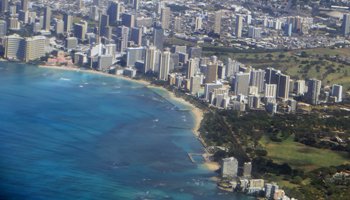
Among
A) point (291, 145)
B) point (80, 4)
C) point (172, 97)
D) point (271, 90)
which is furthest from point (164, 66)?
point (80, 4)

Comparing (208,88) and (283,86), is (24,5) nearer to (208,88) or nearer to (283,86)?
(208,88)

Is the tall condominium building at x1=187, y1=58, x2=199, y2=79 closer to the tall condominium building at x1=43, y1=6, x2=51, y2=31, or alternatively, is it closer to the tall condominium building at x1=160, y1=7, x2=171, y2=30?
the tall condominium building at x1=43, y1=6, x2=51, y2=31

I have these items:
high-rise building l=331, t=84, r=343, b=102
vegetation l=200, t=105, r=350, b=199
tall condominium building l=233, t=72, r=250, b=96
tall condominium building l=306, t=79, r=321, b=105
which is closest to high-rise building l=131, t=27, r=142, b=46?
tall condominium building l=233, t=72, r=250, b=96

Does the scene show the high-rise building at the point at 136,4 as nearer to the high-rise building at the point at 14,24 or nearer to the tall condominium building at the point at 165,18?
the tall condominium building at the point at 165,18

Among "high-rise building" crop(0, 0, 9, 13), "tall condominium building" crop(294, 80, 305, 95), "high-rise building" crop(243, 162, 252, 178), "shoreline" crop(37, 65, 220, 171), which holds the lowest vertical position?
"high-rise building" crop(243, 162, 252, 178)

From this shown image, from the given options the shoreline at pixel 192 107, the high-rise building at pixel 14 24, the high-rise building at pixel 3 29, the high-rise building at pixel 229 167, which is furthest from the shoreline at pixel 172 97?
the high-rise building at pixel 14 24

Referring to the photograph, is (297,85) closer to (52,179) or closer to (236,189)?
(236,189)
